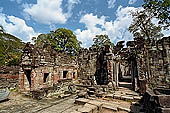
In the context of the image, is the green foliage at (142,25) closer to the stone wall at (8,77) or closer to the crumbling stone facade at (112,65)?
the crumbling stone facade at (112,65)

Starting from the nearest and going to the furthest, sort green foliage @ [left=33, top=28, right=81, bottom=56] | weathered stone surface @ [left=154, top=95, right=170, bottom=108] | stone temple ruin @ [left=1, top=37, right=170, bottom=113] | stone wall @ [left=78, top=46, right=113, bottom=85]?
weathered stone surface @ [left=154, top=95, right=170, bottom=108] → stone temple ruin @ [left=1, top=37, right=170, bottom=113] → stone wall @ [left=78, top=46, right=113, bottom=85] → green foliage @ [left=33, top=28, right=81, bottom=56]

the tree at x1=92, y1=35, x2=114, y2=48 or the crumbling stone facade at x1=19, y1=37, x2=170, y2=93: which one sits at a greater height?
the tree at x1=92, y1=35, x2=114, y2=48

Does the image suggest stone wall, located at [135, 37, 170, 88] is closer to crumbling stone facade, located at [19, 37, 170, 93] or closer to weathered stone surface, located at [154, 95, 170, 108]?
crumbling stone facade, located at [19, 37, 170, 93]

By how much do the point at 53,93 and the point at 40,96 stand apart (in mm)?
1367

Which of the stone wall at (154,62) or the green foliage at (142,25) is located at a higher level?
the green foliage at (142,25)

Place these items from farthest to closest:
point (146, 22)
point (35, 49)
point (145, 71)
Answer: point (146, 22) → point (35, 49) → point (145, 71)

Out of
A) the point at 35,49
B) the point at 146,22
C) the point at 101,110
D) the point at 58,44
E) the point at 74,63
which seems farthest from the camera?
the point at 58,44

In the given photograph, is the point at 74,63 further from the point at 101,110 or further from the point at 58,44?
the point at 58,44

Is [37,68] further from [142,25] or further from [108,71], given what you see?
[142,25]

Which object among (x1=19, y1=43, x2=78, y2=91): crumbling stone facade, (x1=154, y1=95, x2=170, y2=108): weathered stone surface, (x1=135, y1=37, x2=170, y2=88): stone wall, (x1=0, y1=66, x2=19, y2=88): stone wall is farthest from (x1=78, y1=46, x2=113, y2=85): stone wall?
(x1=0, y1=66, x2=19, y2=88): stone wall

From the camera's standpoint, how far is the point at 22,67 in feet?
31.8

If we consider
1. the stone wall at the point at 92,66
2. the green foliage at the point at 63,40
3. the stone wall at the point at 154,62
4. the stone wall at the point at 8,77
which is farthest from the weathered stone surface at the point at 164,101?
the green foliage at the point at 63,40

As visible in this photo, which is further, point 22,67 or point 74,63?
point 74,63

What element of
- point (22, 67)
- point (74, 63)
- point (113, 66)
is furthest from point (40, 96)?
point (74, 63)
